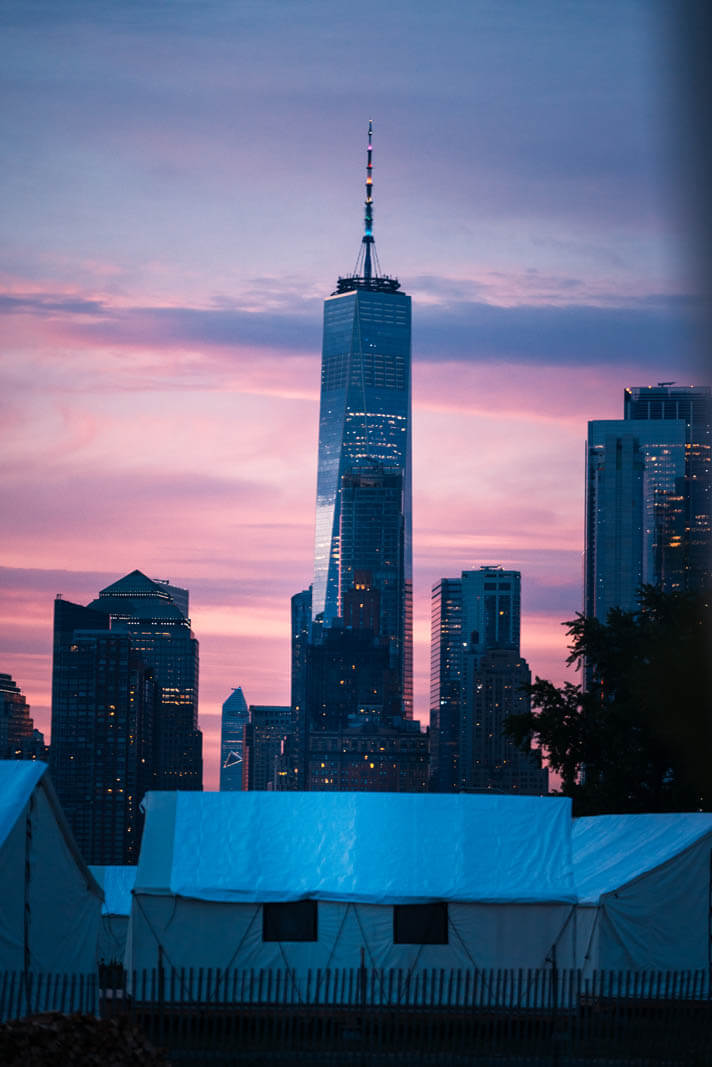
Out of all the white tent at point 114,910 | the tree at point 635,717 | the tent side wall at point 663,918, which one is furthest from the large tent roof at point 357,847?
the tree at point 635,717

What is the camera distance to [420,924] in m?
27.5

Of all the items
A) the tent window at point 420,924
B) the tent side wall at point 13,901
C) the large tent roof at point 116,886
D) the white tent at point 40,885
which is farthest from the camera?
the large tent roof at point 116,886

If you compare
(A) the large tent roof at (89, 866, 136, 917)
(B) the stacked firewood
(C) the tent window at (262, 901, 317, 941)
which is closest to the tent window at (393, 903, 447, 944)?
(C) the tent window at (262, 901, 317, 941)

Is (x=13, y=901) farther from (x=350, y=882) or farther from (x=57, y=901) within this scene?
(x=350, y=882)

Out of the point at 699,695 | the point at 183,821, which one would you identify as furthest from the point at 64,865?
the point at 699,695

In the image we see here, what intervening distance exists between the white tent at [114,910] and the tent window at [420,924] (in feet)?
45.7

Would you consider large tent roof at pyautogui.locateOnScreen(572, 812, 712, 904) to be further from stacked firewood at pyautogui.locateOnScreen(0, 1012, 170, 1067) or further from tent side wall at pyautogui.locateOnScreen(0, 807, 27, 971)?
stacked firewood at pyautogui.locateOnScreen(0, 1012, 170, 1067)

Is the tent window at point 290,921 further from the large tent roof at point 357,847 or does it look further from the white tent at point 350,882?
the large tent roof at point 357,847

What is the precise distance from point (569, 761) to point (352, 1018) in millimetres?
27224

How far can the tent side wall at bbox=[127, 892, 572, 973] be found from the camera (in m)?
27.1

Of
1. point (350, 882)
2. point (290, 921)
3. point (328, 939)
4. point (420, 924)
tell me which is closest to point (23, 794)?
point (290, 921)

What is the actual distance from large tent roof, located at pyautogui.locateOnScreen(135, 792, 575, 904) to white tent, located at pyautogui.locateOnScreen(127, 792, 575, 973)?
22 mm

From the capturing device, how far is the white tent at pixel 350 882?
27.3 meters

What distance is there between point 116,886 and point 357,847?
17131 millimetres
